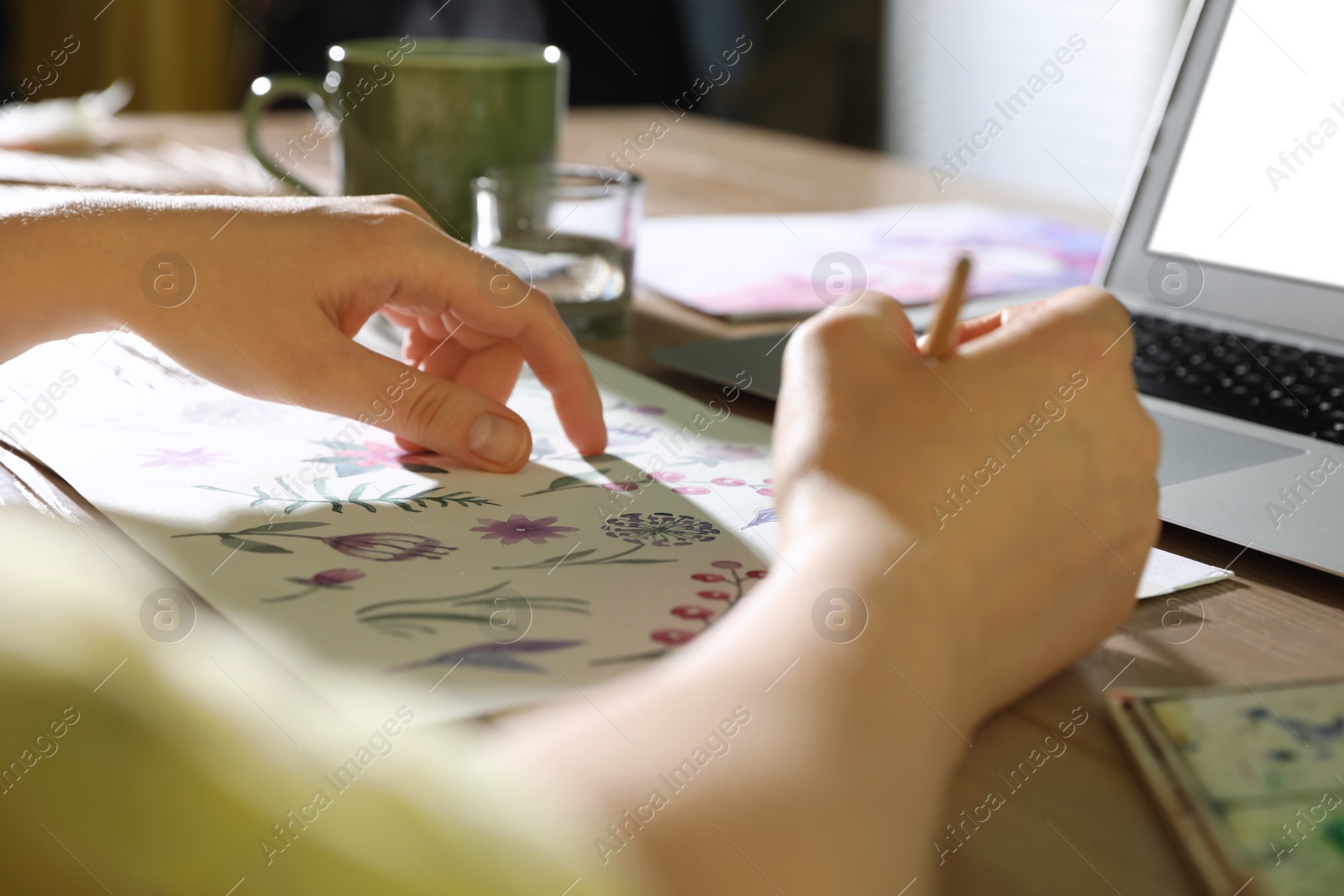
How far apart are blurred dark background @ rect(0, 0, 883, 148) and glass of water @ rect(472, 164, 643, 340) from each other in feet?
7.60

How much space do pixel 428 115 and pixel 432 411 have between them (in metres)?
0.46

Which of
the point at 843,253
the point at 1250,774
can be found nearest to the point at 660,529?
the point at 1250,774

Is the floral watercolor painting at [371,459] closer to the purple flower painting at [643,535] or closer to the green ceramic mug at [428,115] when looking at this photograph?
the purple flower painting at [643,535]

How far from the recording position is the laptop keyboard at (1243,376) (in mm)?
608

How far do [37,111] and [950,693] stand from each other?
1.31m

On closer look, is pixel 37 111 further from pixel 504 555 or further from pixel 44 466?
pixel 504 555

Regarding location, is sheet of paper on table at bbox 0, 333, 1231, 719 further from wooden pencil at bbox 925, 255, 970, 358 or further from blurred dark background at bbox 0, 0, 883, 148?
blurred dark background at bbox 0, 0, 883, 148

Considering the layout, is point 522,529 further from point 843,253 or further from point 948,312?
point 843,253

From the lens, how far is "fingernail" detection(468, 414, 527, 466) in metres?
0.54

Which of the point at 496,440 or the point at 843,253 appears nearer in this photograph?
the point at 496,440

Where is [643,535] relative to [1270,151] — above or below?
below

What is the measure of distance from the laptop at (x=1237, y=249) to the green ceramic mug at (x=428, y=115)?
1.04ft

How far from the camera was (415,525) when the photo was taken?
482mm

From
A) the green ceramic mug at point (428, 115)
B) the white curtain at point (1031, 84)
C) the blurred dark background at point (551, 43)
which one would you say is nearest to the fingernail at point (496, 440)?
the green ceramic mug at point (428, 115)
